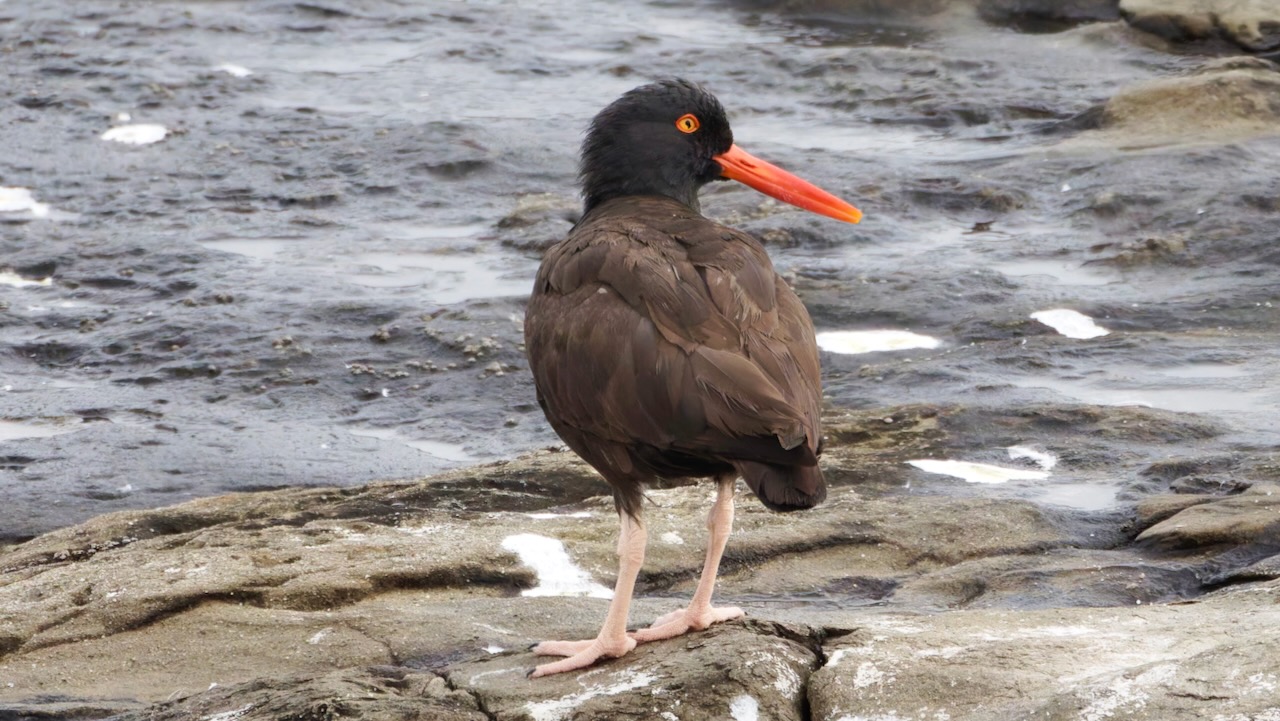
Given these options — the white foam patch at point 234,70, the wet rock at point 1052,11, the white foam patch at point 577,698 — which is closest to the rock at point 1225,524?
the white foam patch at point 577,698

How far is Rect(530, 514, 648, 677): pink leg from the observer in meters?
4.32

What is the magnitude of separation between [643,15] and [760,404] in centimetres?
1370

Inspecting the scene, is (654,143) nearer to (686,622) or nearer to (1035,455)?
(686,622)

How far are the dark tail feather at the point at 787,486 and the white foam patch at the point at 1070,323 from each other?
4.78 m

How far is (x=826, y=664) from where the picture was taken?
4.16 m

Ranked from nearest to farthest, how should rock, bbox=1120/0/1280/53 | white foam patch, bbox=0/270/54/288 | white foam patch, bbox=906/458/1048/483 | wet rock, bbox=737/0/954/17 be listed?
1. white foam patch, bbox=906/458/1048/483
2. white foam patch, bbox=0/270/54/288
3. rock, bbox=1120/0/1280/53
4. wet rock, bbox=737/0/954/17

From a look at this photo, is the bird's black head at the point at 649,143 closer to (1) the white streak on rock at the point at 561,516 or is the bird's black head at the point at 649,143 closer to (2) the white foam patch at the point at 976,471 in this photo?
(1) the white streak on rock at the point at 561,516

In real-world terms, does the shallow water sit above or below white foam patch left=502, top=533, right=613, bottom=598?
below

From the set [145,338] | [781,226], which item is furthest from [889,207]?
[145,338]

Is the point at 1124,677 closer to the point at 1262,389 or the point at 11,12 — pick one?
the point at 1262,389

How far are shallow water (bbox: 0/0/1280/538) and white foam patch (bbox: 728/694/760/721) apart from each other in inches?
96.9

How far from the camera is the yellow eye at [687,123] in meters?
5.56

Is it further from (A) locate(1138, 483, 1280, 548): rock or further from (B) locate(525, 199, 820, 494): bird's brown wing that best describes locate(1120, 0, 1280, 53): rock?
(B) locate(525, 199, 820, 494): bird's brown wing

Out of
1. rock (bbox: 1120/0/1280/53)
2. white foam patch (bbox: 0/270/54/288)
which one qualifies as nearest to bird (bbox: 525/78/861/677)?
white foam patch (bbox: 0/270/54/288)
